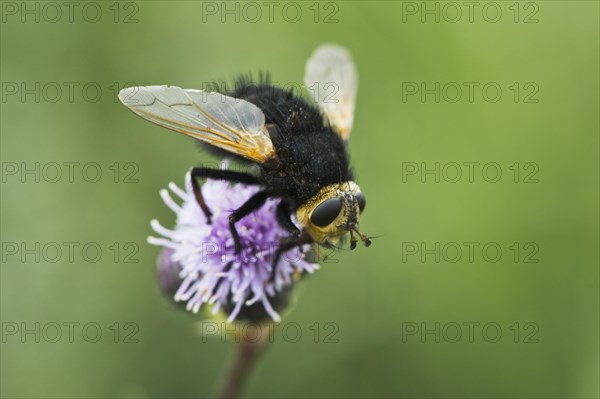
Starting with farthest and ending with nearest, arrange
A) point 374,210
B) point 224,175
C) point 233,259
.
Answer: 1. point 374,210
2. point 233,259
3. point 224,175

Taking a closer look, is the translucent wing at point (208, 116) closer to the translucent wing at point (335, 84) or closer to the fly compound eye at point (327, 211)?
the fly compound eye at point (327, 211)

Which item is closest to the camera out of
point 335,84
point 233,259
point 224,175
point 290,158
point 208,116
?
point 208,116

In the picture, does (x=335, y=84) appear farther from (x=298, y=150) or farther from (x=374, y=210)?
(x=374, y=210)

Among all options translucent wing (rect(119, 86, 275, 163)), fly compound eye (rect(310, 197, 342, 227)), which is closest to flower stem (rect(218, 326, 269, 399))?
fly compound eye (rect(310, 197, 342, 227))

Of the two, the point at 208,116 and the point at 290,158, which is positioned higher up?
the point at 208,116

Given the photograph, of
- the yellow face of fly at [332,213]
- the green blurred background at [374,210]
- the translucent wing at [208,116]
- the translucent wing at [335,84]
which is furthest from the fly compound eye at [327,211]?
the green blurred background at [374,210]

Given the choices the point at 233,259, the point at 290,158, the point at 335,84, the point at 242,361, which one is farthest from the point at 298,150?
the point at 242,361
